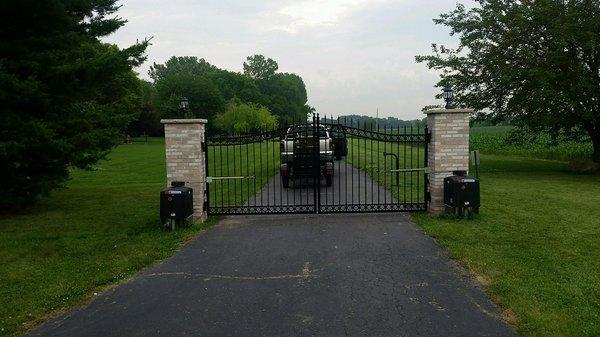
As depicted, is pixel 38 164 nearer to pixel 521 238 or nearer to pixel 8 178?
pixel 8 178

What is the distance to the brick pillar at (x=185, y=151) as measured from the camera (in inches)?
377

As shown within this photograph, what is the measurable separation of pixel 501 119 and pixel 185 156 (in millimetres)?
17307

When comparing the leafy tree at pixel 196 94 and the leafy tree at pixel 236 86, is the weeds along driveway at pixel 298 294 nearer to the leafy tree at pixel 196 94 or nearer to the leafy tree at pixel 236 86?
the leafy tree at pixel 196 94

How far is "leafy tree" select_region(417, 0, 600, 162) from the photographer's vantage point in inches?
716

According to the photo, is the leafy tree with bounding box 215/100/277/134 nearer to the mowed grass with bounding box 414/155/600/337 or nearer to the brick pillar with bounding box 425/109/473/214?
the mowed grass with bounding box 414/155/600/337

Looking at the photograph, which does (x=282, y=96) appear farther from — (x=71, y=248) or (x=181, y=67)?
(x=71, y=248)

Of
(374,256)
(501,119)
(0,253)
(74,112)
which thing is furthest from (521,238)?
(501,119)

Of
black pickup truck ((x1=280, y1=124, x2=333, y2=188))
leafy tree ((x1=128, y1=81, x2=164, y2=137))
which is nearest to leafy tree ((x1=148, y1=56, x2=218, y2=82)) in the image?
leafy tree ((x1=128, y1=81, x2=164, y2=137))

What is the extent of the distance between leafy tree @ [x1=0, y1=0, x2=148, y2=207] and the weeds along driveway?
4.52 m

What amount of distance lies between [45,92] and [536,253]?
32.7 feet

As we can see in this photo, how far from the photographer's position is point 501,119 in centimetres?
2230

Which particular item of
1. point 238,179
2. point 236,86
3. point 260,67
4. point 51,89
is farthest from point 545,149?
point 260,67

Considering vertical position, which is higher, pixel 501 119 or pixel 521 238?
pixel 501 119

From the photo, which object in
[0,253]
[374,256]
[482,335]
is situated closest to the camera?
[482,335]
